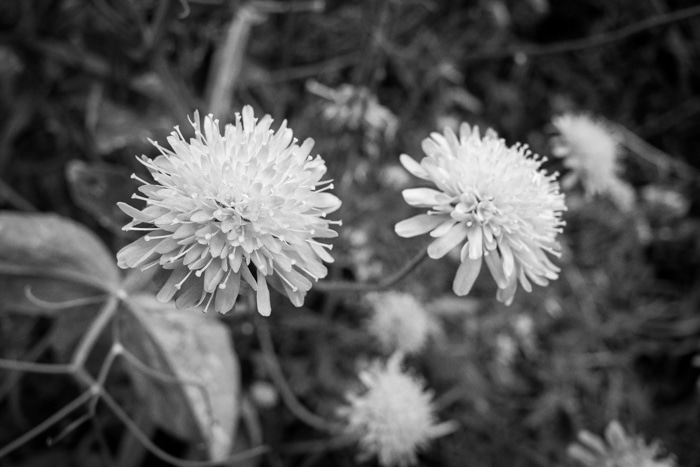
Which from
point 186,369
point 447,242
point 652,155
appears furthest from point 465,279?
point 652,155

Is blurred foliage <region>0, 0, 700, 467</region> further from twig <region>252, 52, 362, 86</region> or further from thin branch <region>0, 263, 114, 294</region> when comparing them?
thin branch <region>0, 263, 114, 294</region>

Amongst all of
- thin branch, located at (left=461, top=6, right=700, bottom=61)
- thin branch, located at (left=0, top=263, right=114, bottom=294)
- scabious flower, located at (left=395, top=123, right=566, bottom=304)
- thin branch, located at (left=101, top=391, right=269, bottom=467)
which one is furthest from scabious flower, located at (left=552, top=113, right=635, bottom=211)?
thin branch, located at (left=0, top=263, right=114, bottom=294)

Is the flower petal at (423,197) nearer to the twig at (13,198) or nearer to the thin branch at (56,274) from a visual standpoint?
the thin branch at (56,274)

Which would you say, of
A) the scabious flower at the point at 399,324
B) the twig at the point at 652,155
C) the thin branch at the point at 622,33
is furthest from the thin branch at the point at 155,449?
the twig at the point at 652,155

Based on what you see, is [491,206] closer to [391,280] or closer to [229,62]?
[391,280]

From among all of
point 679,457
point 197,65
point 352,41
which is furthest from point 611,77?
point 197,65

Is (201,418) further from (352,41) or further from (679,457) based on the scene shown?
(679,457)

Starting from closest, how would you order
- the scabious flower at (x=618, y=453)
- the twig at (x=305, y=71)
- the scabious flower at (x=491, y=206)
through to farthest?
the scabious flower at (x=491, y=206), the scabious flower at (x=618, y=453), the twig at (x=305, y=71)
